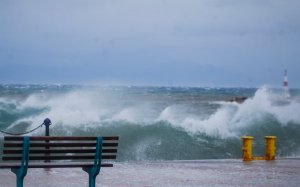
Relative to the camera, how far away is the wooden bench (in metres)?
10.4

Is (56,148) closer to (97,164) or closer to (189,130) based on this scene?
Answer: (97,164)

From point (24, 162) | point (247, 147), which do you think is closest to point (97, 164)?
point (24, 162)

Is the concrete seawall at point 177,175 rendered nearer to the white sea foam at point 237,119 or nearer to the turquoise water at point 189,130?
the turquoise water at point 189,130

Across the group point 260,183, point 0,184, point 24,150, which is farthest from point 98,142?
point 260,183

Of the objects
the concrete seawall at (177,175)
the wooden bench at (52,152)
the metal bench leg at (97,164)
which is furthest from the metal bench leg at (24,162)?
the concrete seawall at (177,175)

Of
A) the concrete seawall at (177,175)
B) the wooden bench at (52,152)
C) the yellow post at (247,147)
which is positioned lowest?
the concrete seawall at (177,175)

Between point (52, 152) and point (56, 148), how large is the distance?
18 centimetres

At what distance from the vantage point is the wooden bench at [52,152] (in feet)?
34.1

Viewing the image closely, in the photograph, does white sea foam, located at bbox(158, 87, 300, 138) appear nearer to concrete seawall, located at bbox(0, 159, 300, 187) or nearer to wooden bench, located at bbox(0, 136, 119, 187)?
concrete seawall, located at bbox(0, 159, 300, 187)

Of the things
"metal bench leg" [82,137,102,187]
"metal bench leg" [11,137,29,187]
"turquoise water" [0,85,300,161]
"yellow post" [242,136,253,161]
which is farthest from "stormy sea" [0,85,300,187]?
"metal bench leg" [11,137,29,187]

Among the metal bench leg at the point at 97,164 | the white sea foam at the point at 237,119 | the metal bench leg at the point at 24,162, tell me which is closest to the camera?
the metal bench leg at the point at 24,162

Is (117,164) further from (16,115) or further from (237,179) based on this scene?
(16,115)

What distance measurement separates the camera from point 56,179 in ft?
44.0

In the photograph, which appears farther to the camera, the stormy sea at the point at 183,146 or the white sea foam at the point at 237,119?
the white sea foam at the point at 237,119
